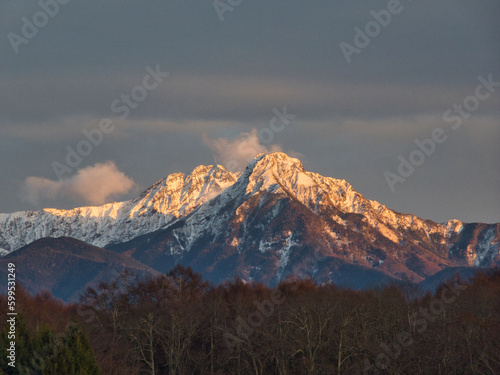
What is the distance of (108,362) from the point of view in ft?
374

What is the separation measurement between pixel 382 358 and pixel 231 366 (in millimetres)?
27301

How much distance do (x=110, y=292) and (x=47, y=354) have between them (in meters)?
70.5

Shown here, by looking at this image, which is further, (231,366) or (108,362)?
(231,366)

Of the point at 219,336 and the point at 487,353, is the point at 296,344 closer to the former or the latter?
the point at 219,336

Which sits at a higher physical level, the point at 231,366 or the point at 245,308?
the point at 245,308

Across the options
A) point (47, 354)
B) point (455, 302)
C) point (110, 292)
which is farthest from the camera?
point (110, 292)

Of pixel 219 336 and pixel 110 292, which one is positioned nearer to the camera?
pixel 219 336

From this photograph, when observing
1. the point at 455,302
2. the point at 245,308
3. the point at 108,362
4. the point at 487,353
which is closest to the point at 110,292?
the point at 245,308

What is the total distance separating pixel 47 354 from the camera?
93188mm

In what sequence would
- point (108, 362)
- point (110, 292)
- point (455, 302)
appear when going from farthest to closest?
point (110, 292)
point (455, 302)
point (108, 362)

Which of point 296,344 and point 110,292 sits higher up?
point 110,292

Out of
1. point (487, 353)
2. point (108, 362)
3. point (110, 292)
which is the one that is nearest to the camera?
point (487, 353)

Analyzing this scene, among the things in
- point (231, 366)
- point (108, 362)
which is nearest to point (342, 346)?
point (231, 366)

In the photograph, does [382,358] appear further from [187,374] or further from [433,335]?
[187,374]
